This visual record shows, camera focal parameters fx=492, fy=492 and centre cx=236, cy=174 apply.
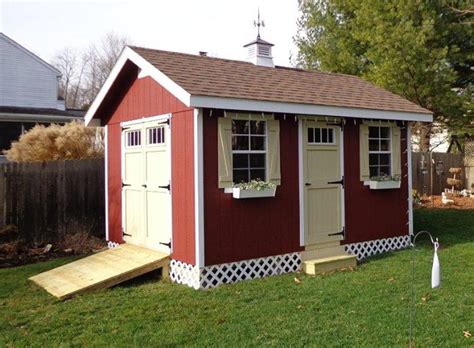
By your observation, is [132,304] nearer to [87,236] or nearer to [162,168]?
[162,168]

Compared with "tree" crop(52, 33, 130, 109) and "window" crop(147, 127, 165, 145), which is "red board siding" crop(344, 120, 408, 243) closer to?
"window" crop(147, 127, 165, 145)

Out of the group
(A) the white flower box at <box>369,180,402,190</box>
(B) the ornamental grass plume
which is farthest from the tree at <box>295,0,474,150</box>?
(B) the ornamental grass plume

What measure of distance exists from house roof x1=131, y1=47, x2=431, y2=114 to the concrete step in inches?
94.2

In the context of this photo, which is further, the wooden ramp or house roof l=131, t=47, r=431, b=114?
house roof l=131, t=47, r=431, b=114

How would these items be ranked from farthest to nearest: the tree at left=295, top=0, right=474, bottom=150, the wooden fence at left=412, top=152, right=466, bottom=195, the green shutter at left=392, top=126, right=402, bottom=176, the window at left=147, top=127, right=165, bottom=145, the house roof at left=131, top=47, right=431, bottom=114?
1. the wooden fence at left=412, top=152, right=466, bottom=195
2. the tree at left=295, top=0, right=474, bottom=150
3. the green shutter at left=392, top=126, right=402, bottom=176
4. the window at left=147, top=127, right=165, bottom=145
5. the house roof at left=131, top=47, right=431, bottom=114

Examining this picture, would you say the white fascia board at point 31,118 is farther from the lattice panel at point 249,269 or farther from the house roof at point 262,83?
the lattice panel at point 249,269

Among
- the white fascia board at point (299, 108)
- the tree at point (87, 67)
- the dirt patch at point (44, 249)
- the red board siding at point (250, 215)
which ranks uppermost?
the tree at point (87, 67)

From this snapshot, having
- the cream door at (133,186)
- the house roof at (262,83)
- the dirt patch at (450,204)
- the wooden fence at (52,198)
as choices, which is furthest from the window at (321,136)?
the dirt patch at (450,204)

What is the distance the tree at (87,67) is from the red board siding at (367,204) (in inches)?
1368

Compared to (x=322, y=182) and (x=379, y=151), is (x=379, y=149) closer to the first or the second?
(x=379, y=151)

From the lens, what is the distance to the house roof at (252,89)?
661 centimetres

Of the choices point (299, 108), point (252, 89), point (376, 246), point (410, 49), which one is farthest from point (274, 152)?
point (410, 49)

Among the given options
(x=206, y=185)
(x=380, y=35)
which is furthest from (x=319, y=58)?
(x=206, y=185)

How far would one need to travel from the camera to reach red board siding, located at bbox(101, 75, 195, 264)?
6.67 m
